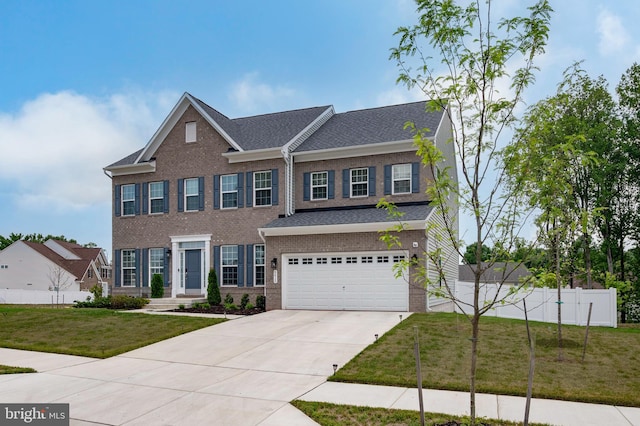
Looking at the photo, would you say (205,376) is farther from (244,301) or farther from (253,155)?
(253,155)

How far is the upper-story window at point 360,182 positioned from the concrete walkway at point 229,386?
25.2 ft

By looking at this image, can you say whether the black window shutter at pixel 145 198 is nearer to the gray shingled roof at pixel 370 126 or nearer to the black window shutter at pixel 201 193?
the black window shutter at pixel 201 193

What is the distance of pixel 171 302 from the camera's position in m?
21.7

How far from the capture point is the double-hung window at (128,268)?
79.7ft

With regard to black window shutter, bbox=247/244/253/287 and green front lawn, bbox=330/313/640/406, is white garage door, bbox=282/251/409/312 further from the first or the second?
green front lawn, bbox=330/313/640/406

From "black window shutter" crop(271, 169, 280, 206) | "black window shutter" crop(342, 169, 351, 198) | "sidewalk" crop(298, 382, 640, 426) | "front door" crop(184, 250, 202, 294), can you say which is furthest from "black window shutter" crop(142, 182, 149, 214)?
"sidewalk" crop(298, 382, 640, 426)

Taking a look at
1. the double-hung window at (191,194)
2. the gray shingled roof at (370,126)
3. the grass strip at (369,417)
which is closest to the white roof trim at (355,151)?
the gray shingled roof at (370,126)

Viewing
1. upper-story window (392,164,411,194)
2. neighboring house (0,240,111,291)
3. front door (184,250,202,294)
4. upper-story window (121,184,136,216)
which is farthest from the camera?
neighboring house (0,240,111,291)

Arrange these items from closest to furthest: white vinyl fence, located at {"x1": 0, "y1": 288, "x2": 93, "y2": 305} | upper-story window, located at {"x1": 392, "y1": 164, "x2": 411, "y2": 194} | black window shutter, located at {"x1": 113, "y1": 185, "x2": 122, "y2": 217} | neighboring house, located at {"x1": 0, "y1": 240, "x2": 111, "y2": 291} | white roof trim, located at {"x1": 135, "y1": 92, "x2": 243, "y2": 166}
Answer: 1. upper-story window, located at {"x1": 392, "y1": 164, "x2": 411, "y2": 194}
2. white roof trim, located at {"x1": 135, "y1": 92, "x2": 243, "y2": 166}
3. black window shutter, located at {"x1": 113, "y1": 185, "x2": 122, "y2": 217}
4. white vinyl fence, located at {"x1": 0, "y1": 288, "x2": 93, "y2": 305}
5. neighboring house, located at {"x1": 0, "y1": 240, "x2": 111, "y2": 291}

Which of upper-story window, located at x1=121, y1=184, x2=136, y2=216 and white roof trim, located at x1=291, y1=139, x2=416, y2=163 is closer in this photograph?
white roof trim, located at x1=291, y1=139, x2=416, y2=163

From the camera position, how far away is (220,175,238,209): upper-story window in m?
22.2

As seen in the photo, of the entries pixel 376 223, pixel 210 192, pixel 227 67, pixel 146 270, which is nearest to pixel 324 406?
pixel 376 223

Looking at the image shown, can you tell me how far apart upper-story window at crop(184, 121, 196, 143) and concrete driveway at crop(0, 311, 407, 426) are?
10890 millimetres

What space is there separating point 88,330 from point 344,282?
870 cm
